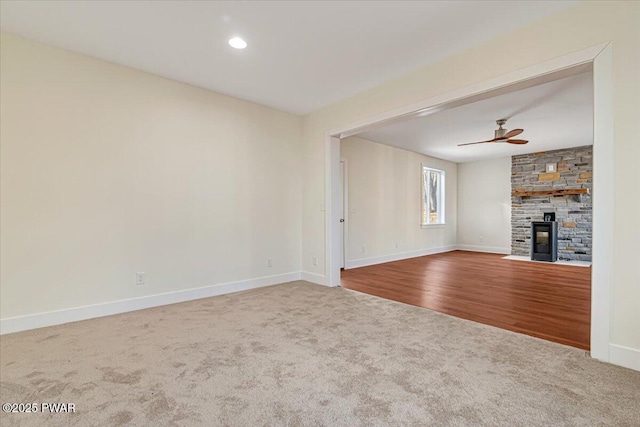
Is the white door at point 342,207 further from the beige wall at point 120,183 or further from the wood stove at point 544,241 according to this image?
the wood stove at point 544,241

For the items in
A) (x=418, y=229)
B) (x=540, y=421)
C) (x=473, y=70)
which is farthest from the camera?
(x=418, y=229)

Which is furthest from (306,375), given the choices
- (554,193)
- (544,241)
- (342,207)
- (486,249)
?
(486,249)

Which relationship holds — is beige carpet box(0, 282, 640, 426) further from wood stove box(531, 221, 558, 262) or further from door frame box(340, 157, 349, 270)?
wood stove box(531, 221, 558, 262)

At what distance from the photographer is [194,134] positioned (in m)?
3.77

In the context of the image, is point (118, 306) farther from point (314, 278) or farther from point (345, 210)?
point (345, 210)

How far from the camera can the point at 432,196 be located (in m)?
8.45

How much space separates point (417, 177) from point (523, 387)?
629 cm

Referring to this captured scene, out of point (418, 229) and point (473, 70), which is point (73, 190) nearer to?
point (473, 70)

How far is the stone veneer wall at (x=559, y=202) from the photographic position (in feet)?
22.5

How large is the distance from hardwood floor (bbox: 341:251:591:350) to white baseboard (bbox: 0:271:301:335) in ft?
4.99

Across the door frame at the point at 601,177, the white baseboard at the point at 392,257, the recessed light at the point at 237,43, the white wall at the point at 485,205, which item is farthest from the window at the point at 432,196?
the recessed light at the point at 237,43

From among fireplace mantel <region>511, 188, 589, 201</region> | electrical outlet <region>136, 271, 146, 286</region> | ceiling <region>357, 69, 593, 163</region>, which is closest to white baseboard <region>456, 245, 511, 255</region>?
fireplace mantel <region>511, 188, 589, 201</region>

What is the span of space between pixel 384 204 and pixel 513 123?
2.76 metres

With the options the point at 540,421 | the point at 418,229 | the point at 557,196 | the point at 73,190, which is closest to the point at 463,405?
the point at 540,421
